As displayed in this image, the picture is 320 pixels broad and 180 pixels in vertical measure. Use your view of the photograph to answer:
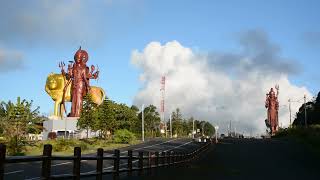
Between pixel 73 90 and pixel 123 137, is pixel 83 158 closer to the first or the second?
pixel 123 137

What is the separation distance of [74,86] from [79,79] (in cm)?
206

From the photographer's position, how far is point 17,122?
5919cm

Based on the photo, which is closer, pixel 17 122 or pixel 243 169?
pixel 243 169

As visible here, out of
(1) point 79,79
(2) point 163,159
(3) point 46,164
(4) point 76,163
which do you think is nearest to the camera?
(3) point 46,164

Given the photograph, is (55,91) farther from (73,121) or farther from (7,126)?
(7,126)

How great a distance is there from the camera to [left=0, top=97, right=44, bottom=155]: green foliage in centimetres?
5602

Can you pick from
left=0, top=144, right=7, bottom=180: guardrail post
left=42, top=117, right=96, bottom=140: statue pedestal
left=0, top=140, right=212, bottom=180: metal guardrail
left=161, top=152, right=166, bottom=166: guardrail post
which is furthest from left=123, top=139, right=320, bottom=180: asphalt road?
left=42, top=117, right=96, bottom=140: statue pedestal

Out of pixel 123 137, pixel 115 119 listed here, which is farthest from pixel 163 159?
pixel 115 119

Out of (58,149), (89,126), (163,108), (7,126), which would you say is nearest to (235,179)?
(7,126)

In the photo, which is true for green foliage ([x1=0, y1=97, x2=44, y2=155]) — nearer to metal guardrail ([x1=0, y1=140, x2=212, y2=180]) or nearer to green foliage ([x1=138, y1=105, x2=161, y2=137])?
metal guardrail ([x1=0, y1=140, x2=212, y2=180])

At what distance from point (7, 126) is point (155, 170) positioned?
36848mm

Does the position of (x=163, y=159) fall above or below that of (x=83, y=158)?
below

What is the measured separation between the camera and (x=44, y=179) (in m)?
9.90

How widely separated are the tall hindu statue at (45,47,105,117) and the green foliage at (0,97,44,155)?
213ft
